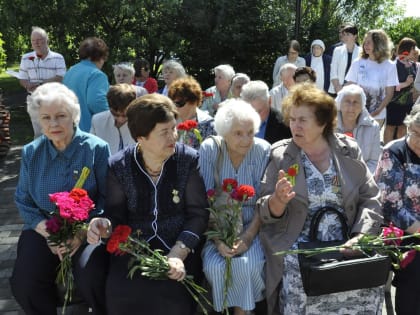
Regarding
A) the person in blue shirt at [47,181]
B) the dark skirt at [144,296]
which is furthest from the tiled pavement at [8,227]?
the dark skirt at [144,296]

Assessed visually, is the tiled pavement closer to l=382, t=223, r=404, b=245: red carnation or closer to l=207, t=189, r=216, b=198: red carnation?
l=207, t=189, r=216, b=198: red carnation

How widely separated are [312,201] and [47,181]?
1.80 metres

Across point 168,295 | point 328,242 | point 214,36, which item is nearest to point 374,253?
point 328,242

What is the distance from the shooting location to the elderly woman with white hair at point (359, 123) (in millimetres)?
4035

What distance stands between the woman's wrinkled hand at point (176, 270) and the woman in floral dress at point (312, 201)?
0.64m

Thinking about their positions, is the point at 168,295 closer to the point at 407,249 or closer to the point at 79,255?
the point at 79,255

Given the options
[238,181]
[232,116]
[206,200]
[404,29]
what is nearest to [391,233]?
[238,181]

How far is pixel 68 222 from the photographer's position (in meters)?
2.81

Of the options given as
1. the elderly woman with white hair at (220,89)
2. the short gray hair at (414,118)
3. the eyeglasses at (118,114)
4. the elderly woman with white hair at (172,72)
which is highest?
the elderly woman with white hair at (172,72)

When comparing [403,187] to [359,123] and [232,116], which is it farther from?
[232,116]

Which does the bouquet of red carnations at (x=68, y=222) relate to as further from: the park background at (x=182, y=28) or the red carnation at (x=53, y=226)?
the park background at (x=182, y=28)

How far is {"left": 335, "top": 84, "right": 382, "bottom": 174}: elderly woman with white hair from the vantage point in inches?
159

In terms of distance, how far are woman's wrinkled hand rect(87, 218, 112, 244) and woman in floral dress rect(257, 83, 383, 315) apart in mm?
1015

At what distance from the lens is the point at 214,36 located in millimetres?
11703
